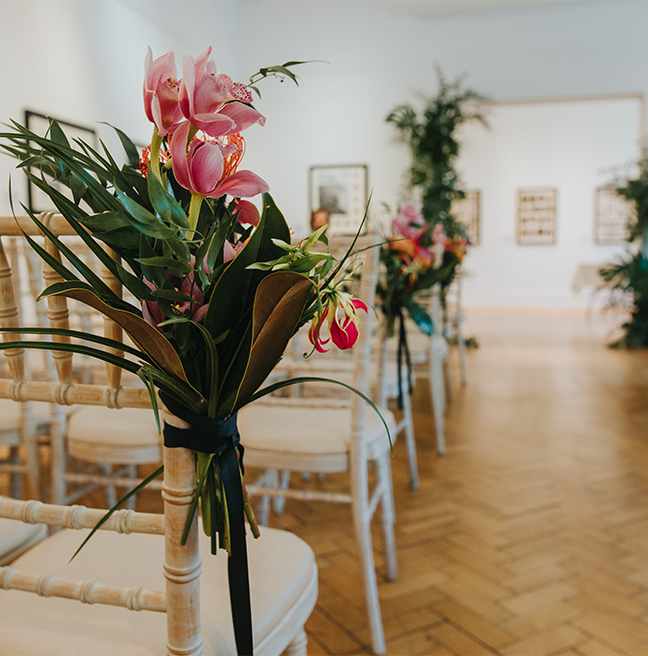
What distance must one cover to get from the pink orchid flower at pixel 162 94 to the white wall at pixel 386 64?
19.8 feet

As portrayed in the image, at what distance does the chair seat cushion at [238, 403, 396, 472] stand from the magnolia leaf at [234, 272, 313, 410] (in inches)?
33.4

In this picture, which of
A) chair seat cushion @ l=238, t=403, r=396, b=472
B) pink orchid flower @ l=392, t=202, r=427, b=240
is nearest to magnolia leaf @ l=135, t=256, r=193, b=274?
chair seat cushion @ l=238, t=403, r=396, b=472

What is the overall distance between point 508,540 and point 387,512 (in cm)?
60

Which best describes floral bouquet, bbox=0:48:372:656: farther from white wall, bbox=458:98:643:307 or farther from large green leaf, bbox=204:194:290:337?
white wall, bbox=458:98:643:307

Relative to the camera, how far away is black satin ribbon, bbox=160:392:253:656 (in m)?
0.63

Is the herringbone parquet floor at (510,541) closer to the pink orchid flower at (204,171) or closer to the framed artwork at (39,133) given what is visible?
the pink orchid flower at (204,171)

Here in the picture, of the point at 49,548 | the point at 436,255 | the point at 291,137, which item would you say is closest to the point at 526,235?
the point at 291,137

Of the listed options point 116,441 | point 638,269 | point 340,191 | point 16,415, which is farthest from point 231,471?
point 340,191

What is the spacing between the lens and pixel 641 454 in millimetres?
2883

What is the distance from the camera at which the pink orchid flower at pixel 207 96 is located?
539 mm

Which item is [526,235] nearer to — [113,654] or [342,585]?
[342,585]

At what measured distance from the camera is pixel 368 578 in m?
1.43

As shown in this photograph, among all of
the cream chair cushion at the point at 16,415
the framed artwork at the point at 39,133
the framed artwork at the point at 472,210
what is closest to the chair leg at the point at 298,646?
the cream chair cushion at the point at 16,415

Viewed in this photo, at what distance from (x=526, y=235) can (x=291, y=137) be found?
17.4 ft
